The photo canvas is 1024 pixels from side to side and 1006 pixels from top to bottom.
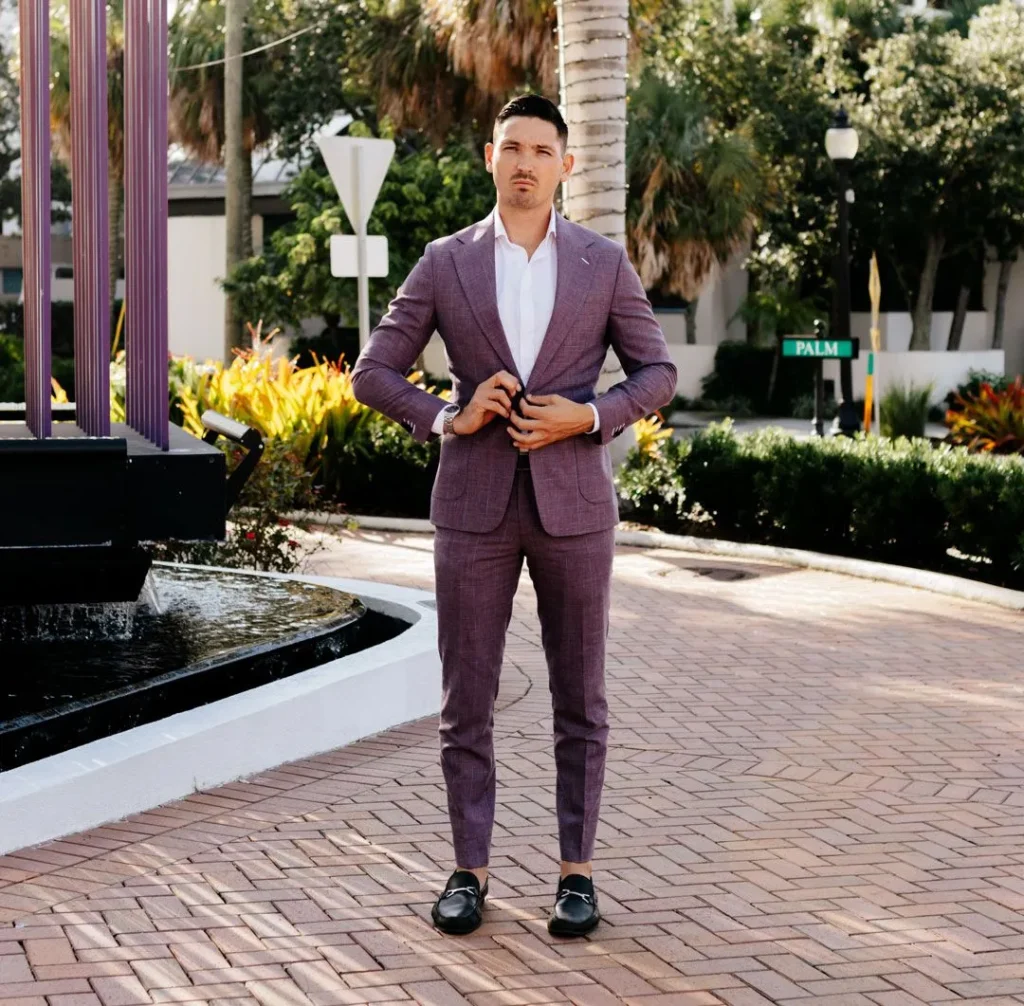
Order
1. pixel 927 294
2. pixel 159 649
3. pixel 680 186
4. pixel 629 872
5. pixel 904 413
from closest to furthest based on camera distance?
pixel 629 872, pixel 159 649, pixel 904 413, pixel 680 186, pixel 927 294

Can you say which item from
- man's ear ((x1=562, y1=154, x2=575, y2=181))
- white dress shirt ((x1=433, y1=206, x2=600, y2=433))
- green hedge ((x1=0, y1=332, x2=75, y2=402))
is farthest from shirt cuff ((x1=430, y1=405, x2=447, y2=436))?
green hedge ((x1=0, y1=332, x2=75, y2=402))

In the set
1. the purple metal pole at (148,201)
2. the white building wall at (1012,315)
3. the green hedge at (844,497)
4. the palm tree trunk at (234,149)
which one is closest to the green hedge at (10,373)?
the green hedge at (844,497)

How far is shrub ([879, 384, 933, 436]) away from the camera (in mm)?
16859

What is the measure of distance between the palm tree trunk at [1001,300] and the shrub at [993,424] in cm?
1557

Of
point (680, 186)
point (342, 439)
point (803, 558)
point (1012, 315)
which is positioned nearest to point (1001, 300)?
point (1012, 315)

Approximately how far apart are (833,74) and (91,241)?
26128 millimetres

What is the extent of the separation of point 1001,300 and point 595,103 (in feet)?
68.5

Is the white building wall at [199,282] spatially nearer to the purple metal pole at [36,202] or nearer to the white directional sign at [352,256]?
the white directional sign at [352,256]

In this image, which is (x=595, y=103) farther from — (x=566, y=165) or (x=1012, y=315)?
(x=1012, y=315)

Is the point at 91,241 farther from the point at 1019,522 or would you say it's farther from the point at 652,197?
the point at 652,197

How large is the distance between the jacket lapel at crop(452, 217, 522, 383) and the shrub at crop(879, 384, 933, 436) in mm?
13204

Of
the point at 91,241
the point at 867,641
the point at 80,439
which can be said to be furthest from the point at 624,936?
the point at 867,641

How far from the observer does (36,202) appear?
5.48 meters

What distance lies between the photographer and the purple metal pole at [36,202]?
548 cm
